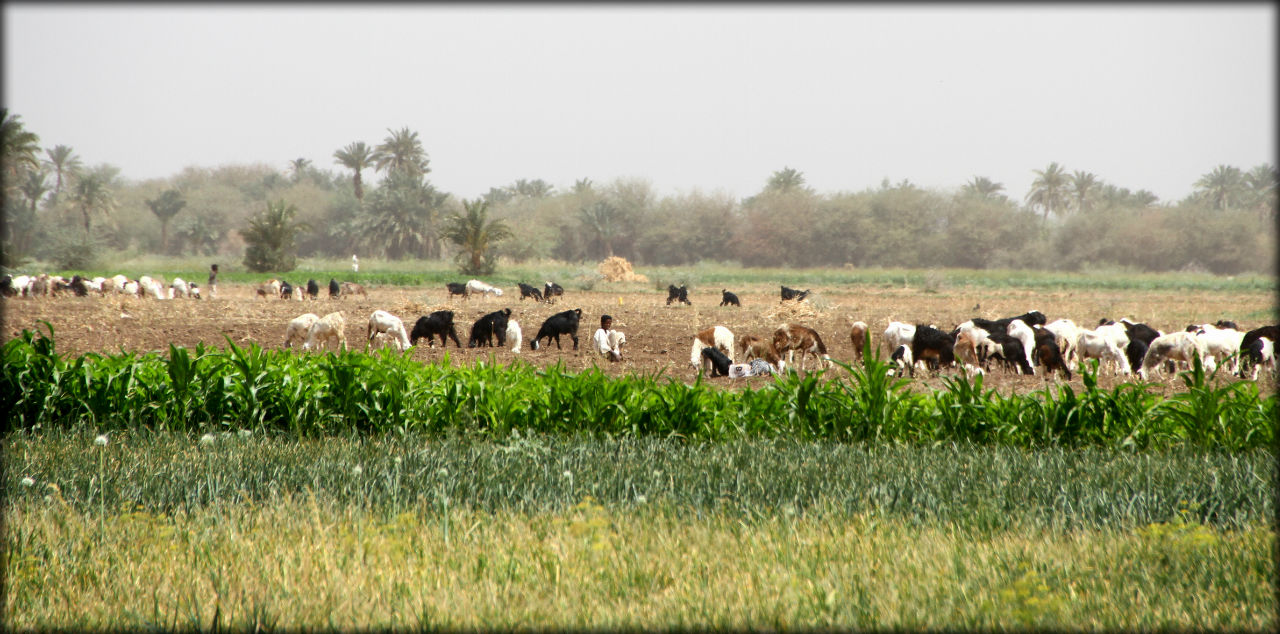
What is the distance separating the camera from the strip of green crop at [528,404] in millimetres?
7227

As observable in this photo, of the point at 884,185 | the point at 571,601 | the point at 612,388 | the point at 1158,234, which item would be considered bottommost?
the point at 571,601

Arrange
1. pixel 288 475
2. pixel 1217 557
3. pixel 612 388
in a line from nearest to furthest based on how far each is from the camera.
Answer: pixel 1217 557, pixel 288 475, pixel 612 388

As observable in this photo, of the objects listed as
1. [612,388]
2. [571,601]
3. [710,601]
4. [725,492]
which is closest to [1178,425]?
[725,492]

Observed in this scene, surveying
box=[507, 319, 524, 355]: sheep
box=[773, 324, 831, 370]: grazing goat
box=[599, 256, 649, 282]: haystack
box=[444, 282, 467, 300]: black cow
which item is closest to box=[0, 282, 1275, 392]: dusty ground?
box=[507, 319, 524, 355]: sheep

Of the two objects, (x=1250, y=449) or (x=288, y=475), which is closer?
(x=288, y=475)

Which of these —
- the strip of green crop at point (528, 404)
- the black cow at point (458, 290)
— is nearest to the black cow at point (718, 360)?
the strip of green crop at point (528, 404)

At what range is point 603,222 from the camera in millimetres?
76125

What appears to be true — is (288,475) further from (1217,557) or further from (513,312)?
(513,312)

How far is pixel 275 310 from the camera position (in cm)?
2261

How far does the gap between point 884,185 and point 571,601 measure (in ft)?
350

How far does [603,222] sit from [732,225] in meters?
12.7

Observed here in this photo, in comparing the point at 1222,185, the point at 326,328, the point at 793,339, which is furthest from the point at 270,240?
the point at 1222,185

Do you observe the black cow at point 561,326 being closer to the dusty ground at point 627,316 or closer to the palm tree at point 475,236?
the dusty ground at point 627,316

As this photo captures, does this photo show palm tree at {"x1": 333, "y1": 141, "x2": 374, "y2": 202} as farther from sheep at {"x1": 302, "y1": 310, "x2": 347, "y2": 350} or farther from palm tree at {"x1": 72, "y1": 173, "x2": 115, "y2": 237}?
sheep at {"x1": 302, "y1": 310, "x2": 347, "y2": 350}
